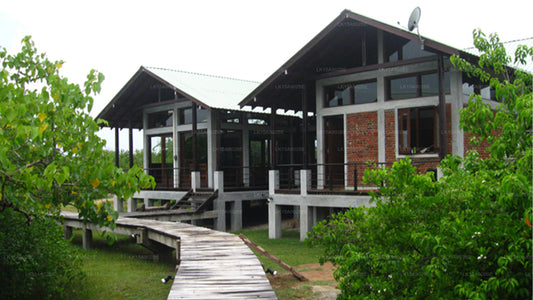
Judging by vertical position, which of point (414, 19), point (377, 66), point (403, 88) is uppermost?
point (414, 19)

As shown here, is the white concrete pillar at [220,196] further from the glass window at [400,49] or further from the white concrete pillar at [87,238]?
the glass window at [400,49]

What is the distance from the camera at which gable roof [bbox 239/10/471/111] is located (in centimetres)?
1295

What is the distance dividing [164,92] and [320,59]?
796cm

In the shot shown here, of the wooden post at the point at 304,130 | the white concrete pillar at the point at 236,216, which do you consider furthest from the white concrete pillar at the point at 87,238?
the wooden post at the point at 304,130

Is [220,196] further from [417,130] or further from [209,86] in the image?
[417,130]

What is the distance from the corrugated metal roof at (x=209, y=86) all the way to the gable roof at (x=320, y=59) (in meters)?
1.97

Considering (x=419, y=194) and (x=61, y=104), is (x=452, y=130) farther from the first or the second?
(x=61, y=104)

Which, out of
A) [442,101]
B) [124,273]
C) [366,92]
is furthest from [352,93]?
[124,273]

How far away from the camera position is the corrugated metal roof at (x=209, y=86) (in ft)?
55.0

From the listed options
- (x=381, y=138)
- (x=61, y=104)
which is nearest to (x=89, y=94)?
(x=61, y=104)

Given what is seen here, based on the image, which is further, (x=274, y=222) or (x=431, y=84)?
(x=274, y=222)

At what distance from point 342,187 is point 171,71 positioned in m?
9.01

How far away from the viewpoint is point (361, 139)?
13836 mm

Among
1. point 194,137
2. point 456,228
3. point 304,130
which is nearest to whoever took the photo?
point 456,228
